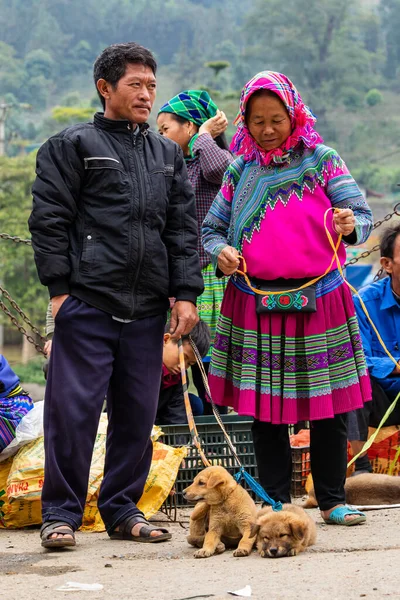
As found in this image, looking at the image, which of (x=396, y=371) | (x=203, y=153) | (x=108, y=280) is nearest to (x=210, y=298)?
(x=203, y=153)

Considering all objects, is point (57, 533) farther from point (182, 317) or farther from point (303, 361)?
point (303, 361)

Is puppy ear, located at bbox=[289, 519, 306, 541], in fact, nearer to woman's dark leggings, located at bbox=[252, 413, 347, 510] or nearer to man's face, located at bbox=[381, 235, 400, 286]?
woman's dark leggings, located at bbox=[252, 413, 347, 510]

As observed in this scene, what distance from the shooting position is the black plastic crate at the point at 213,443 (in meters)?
5.25

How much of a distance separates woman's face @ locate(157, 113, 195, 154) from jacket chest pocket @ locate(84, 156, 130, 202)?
1.80 m

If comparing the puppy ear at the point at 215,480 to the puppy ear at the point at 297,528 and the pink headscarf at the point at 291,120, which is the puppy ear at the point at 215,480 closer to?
the puppy ear at the point at 297,528

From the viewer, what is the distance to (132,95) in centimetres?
424

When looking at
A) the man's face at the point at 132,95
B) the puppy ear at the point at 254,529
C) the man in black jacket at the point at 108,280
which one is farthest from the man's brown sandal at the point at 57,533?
the man's face at the point at 132,95

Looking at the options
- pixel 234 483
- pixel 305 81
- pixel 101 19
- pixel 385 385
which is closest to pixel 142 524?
pixel 234 483

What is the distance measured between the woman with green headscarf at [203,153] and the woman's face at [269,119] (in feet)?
4.31

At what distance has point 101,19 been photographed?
556ft

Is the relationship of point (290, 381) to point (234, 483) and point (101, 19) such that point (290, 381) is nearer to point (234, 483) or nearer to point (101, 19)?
point (234, 483)

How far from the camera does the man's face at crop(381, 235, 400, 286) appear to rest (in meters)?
5.55


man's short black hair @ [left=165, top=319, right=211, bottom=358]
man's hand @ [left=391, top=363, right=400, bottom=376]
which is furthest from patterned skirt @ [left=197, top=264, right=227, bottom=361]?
man's hand @ [left=391, top=363, right=400, bottom=376]

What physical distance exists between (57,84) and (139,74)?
147099 millimetres
